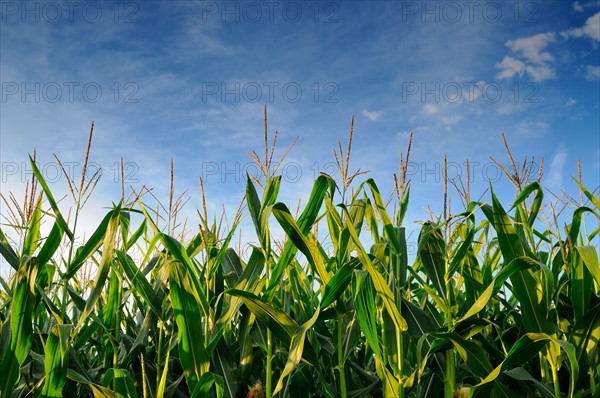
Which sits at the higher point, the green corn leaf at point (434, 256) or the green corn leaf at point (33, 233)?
the green corn leaf at point (33, 233)

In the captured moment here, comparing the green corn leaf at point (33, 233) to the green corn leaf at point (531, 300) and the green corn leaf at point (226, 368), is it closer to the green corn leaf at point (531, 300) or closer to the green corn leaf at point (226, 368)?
the green corn leaf at point (226, 368)

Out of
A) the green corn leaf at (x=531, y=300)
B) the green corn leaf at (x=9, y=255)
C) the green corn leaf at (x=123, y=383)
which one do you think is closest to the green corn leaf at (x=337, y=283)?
the green corn leaf at (x=531, y=300)

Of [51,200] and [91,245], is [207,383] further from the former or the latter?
[51,200]

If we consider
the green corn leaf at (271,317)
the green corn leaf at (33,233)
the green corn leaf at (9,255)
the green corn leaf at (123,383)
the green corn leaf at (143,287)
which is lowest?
the green corn leaf at (123,383)

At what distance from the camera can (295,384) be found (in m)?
2.47

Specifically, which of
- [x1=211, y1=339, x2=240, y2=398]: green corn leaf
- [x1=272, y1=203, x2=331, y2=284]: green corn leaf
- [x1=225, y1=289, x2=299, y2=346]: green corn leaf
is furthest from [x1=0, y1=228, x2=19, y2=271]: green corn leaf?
[x1=272, y1=203, x2=331, y2=284]: green corn leaf

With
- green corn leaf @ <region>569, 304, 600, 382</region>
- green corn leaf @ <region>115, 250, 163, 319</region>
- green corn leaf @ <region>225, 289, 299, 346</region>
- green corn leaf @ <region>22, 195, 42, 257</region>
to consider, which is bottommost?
green corn leaf @ <region>569, 304, 600, 382</region>

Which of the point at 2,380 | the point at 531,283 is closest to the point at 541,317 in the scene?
the point at 531,283

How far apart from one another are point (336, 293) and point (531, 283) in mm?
915

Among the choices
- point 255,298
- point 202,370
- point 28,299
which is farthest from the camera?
point 28,299

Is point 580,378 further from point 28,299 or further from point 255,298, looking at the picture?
point 28,299

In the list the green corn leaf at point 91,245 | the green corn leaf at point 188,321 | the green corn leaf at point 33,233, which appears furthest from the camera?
the green corn leaf at point 33,233

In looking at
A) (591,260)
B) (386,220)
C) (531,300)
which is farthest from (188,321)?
(591,260)

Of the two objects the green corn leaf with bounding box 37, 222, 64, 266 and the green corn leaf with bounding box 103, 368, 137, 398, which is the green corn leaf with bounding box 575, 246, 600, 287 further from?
the green corn leaf with bounding box 37, 222, 64, 266
